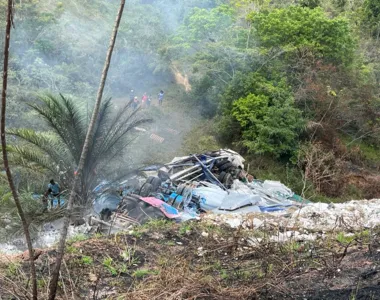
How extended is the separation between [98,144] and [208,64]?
11718 millimetres

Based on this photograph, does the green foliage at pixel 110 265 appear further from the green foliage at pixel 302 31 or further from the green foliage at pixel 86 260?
the green foliage at pixel 302 31

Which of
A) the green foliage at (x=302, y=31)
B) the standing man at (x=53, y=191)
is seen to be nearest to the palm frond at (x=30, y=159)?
the standing man at (x=53, y=191)

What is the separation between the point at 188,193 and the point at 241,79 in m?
8.48

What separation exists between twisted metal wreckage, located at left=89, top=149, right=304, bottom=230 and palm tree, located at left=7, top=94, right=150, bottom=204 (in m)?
0.69

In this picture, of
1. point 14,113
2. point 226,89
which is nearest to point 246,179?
point 226,89

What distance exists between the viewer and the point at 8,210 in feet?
31.4

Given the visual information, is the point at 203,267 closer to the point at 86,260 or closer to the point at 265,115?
the point at 86,260

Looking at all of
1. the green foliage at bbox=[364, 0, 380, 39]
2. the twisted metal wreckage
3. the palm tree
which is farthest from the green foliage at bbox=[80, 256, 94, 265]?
the green foliage at bbox=[364, 0, 380, 39]

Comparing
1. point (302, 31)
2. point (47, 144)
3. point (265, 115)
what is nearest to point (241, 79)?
point (265, 115)

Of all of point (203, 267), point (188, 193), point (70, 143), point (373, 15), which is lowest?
point (188, 193)

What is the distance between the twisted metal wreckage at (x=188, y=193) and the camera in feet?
32.6

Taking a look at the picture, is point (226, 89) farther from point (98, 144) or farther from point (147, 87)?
point (98, 144)

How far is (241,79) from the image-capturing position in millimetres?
19234

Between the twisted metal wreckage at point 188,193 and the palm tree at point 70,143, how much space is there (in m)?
0.69
